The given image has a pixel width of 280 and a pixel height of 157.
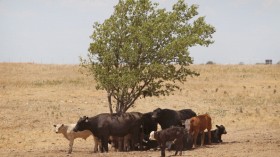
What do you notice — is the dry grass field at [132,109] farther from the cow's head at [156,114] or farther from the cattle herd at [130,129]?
the cow's head at [156,114]

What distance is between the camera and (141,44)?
27891mm

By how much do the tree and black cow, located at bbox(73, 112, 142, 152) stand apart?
85.7 inches

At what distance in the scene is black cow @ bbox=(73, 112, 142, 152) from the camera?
25.0 meters

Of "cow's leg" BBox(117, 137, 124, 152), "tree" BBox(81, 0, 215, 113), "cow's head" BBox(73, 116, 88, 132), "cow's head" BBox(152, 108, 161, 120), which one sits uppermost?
"tree" BBox(81, 0, 215, 113)

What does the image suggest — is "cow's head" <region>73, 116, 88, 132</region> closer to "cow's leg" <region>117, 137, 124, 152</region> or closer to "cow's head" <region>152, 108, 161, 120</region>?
"cow's leg" <region>117, 137, 124, 152</region>

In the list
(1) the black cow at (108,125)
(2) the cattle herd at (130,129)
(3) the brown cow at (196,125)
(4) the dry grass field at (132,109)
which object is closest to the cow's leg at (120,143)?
(2) the cattle herd at (130,129)

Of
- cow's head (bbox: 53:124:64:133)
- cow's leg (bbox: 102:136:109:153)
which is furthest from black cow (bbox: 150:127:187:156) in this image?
cow's head (bbox: 53:124:64:133)

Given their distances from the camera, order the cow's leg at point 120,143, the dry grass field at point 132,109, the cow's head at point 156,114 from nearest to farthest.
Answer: the cow's leg at point 120,143, the cow's head at point 156,114, the dry grass field at point 132,109

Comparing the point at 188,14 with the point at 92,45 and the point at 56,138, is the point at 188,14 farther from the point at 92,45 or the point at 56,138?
the point at 56,138

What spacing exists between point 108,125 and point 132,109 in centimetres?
2102

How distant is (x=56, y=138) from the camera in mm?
33844

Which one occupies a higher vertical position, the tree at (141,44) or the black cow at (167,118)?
the tree at (141,44)

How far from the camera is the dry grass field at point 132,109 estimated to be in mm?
27359

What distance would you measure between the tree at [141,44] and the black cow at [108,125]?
2.18 meters
